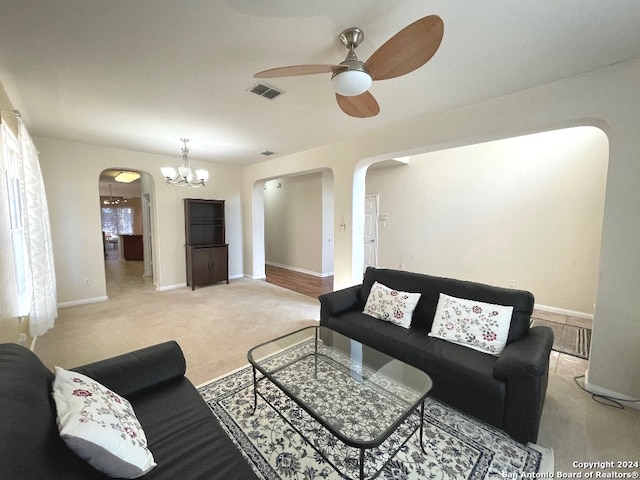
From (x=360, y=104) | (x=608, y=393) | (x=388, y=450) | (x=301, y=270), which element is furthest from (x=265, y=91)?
(x=301, y=270)

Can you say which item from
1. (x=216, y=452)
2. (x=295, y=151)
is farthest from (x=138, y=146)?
(x=216, y=452)

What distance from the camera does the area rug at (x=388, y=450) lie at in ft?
4.83

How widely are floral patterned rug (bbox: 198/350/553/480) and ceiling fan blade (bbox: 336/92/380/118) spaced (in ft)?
7.09

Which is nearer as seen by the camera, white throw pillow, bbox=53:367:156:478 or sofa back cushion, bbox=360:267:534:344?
white throw pillow, bbox=53:367:156:478

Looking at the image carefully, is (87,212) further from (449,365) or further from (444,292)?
(449,365)

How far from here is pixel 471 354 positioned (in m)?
1.97

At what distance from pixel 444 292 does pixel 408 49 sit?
191cm

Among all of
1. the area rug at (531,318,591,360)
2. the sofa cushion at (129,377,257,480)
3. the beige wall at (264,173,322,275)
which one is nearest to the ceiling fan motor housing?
the sofa cushion at (129,377,257,480)

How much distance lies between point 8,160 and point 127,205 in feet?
36.0

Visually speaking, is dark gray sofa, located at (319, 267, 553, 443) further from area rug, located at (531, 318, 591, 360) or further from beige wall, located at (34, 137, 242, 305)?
beige wall, located at (34, 137, 242, 305)

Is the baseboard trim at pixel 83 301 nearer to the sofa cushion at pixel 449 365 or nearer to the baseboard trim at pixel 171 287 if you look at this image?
the baseboard trim at pixel 171 287

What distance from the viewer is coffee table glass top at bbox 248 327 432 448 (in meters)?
1.42

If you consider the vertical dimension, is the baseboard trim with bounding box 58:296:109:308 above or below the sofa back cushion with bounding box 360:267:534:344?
below

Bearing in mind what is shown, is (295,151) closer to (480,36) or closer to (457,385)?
(480,36)
